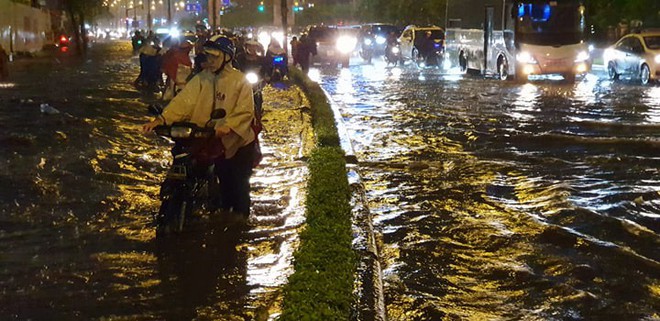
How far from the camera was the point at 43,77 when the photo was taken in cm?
2594

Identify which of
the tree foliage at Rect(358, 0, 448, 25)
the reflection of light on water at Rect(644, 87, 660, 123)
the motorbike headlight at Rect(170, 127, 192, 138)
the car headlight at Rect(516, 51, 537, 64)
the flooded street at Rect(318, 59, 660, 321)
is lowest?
the flooded street at Rect(318, 59, 660, 321)

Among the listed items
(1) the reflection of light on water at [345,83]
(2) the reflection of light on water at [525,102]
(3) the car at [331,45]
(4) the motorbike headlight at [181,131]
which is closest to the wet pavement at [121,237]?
(4) the motorbike headlight at [181,131]

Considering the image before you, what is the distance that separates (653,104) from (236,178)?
13.6 meters

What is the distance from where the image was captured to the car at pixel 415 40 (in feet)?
119

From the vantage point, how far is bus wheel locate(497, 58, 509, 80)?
86.6 feet

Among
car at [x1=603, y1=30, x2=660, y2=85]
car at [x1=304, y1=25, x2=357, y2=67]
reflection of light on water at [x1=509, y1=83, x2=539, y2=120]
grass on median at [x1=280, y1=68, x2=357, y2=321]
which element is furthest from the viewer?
car at [x1=304, y1=25, x2=357, y2=67]

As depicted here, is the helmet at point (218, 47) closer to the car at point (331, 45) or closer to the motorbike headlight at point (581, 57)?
the motorbike headlight at point (581, 57)

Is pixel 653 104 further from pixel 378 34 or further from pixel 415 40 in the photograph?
pixel 378 34

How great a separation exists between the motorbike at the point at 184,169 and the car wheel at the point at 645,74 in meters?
20.1

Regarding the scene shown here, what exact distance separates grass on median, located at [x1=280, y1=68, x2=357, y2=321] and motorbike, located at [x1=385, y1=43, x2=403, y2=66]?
1134 inches

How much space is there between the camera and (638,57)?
24625 millimetres

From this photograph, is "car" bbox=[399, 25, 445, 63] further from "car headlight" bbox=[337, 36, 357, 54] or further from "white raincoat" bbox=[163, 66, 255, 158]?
"white raincoat" bbox=[163, 66, 255, 158]

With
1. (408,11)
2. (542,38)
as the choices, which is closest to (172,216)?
(542,38)

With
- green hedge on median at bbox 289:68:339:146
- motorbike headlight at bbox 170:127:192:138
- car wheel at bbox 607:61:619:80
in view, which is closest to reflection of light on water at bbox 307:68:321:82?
green hedge on median at bbox 289:68:339:146
